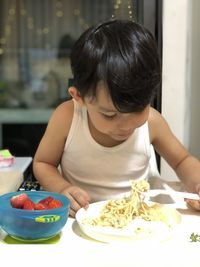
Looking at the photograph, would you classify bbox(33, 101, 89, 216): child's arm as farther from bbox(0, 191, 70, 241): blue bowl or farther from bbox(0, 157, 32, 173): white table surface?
bbox(0, 191, 70, 241): blue bowl

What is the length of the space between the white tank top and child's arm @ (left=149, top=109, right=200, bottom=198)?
30 millimetres

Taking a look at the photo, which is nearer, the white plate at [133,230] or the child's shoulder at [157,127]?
the white plate at [133,230]

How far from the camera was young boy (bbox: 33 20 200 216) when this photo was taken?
0.93 metres

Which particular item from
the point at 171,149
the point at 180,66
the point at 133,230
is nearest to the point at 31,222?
the point at 133,230

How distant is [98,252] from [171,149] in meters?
0.63

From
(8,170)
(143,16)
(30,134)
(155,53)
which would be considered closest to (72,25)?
(143,16)

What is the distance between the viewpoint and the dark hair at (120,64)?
915 millimetres

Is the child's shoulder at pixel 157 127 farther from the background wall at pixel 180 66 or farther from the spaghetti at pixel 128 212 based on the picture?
the background wall at pixel 180 66

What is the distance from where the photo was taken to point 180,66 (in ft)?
6.23

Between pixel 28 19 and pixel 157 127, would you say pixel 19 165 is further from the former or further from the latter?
pixel 28 19

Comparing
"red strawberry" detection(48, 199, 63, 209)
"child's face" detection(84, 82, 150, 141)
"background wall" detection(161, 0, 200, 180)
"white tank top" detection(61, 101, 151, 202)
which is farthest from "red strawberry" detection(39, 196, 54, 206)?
"background wall" detection(161, 0, 200, 180)

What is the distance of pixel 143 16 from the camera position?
6.35 feet

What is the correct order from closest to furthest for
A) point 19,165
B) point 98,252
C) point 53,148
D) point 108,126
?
point 98,252 < point 108,126 < point 53,148 < point 19,165

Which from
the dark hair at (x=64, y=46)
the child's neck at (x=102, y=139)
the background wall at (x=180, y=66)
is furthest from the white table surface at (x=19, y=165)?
the dark hair at (x=64, y=46)
